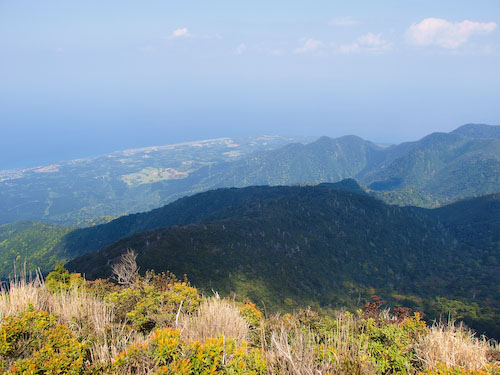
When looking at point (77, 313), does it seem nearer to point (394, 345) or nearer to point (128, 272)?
point (128, 272)

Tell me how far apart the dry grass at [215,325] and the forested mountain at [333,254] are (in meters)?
36.6

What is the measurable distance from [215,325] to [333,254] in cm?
6522

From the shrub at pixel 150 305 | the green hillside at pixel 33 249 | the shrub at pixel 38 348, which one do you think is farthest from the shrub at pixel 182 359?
the green hillside at pixel 33 249

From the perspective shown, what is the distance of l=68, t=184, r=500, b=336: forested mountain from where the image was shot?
49094mm

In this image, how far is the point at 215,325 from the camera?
7.88 metres

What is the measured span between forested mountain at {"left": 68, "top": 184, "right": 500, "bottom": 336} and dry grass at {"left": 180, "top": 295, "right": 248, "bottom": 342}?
3655 centimetres

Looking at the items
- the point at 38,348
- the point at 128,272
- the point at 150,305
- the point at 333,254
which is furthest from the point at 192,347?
the point at 333,254

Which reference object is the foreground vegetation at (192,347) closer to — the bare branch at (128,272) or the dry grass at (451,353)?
the dry grass at (451,353)

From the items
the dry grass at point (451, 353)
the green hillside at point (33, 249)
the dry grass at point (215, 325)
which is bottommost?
the green hillside at point (33, 249)

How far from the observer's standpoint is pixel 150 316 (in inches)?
354

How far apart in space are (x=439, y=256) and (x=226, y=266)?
6162 cm

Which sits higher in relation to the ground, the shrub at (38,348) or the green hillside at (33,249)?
the shrub at (38,348)

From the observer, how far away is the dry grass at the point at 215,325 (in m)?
7.34

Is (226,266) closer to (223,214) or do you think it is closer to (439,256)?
(223,214)
